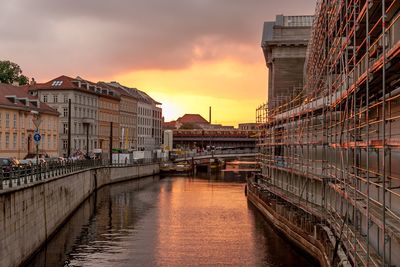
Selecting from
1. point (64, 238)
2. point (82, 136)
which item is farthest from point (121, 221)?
point (82, 136)

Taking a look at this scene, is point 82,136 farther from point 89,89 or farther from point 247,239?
point 247,239

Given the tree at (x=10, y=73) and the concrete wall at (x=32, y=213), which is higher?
the tree at (x=10, y=73)

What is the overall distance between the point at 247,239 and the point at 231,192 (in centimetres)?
2976

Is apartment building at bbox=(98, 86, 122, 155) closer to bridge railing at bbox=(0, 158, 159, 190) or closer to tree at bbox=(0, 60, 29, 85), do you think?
tree at bbox=(0, 60, 29, 85)

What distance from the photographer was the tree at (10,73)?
92.4 metres

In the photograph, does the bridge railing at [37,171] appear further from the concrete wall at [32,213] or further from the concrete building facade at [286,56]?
the concrete building facade at [286,56]

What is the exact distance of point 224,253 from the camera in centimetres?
2880

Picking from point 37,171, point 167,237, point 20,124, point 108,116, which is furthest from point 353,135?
point 108,116

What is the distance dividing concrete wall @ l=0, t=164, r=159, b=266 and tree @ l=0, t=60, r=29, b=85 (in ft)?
167

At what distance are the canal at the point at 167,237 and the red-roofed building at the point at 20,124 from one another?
16037 mm

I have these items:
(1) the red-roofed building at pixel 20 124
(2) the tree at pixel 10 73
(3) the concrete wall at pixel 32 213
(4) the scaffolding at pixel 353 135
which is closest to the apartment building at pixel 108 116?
(2) the tree at pixel 10 73

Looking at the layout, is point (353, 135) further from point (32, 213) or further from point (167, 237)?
point (167, 237)

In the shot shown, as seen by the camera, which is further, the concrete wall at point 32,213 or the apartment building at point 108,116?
the apartment building at point 108,116

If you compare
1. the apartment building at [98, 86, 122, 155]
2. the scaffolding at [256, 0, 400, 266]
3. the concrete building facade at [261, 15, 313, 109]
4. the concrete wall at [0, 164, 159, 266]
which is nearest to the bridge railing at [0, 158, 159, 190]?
the concrete wall at [0, 164, 159, 266]
